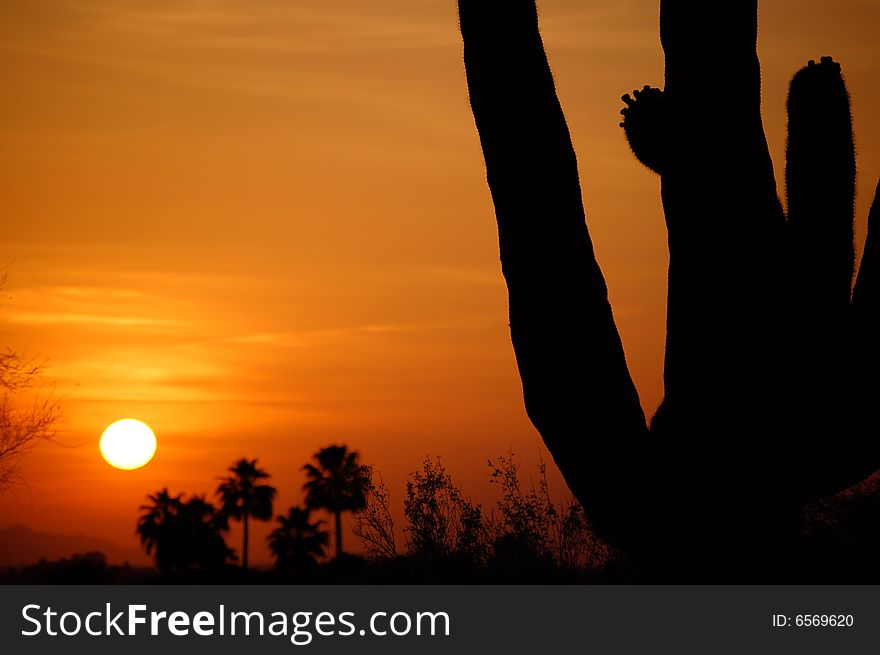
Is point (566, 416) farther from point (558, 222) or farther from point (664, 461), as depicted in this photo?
point (558, 222)

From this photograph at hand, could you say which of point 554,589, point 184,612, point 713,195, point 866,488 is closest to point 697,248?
point 713,195

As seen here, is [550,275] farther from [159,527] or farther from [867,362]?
[159,527]

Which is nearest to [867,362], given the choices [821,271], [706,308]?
[821,271]

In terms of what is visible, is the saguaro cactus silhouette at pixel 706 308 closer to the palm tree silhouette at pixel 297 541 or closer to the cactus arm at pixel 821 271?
the cactus arm at pixel 821 271

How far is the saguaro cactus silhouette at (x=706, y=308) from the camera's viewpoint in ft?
18.6

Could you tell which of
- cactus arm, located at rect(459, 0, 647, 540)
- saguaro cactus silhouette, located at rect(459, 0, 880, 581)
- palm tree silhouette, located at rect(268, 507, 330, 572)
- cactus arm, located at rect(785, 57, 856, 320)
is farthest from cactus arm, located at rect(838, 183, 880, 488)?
palm tree silhouette, located at rect(268, 507, 330, 572)

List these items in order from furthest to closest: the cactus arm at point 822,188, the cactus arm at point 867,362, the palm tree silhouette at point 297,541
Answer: the palm tree silhouette at point 297,541, the cactus arm at point 822,188, the cactus arm at point 867,362

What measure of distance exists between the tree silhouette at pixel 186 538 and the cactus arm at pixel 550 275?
48.1m

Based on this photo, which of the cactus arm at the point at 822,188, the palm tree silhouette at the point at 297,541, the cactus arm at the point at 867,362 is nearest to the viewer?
the cactus arm at the point at 867,362

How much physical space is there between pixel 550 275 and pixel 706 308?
2.76ft

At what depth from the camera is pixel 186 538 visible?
54.1 meters

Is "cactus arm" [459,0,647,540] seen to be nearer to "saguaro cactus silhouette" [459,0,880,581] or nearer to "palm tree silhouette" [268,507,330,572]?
"saguaro cactus silhouette" [459,0,880,581]

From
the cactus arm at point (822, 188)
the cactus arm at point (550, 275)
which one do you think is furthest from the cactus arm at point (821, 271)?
the cactus arm at point (550, 275)

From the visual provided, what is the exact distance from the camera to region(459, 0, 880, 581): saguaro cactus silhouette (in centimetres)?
567
